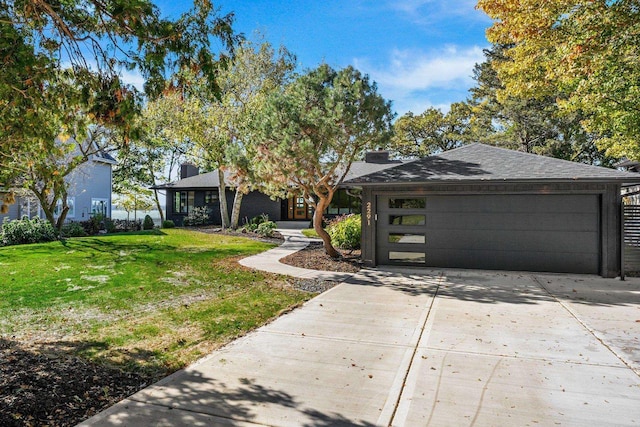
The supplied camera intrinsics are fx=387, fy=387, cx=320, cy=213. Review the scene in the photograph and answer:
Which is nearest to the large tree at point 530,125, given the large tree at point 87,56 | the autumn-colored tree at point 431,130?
the autumn-colored tree at point 431,130

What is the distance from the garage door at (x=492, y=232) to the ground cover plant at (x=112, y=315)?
3.92 meters

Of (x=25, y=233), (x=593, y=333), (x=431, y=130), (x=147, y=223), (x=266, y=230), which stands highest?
(x=431, y=130)

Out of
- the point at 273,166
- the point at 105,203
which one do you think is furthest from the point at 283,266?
the point at 105,203

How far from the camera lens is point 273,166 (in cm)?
1144

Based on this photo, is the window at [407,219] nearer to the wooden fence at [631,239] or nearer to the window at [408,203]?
the window at [408,203]

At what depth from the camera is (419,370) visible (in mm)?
4023

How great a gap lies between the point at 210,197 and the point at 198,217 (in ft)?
5.99

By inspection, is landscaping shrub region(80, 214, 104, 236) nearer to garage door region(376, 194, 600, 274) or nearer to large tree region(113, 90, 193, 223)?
large tree region(113, 90, 193, 223)

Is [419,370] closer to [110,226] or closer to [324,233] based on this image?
[324,233]

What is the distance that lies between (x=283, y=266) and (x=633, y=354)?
313 inches

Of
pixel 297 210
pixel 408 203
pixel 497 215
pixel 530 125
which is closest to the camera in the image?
pixel 497 215

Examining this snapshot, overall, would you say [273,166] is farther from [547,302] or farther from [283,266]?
[547,302]

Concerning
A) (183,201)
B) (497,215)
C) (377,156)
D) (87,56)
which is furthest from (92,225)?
(497,215)

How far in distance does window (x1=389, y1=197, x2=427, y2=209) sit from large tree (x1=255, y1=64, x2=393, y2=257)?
1813 mm
